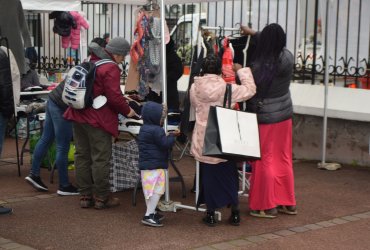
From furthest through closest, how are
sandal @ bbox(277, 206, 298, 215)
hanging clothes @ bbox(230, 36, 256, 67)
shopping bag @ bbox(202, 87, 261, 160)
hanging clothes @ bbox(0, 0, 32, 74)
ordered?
hanging clothes @ bbox(0, 0, 32, 74) → hanging clothes @ bbox(230, 36, 256, 67) → sandal @ bbox(277, 206, 298, 215) → shopping bag @ bbox(202, 87, 261, 160)

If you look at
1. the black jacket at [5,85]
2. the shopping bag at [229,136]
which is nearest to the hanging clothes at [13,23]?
the black jacket at [5,85]

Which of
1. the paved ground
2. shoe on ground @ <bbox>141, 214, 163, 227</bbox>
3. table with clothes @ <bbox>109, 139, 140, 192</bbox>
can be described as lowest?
the paved ground

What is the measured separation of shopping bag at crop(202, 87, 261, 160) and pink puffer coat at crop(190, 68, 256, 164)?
10 cm

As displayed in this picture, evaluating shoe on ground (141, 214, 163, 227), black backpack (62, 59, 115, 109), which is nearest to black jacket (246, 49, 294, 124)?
shoe on ground (141, 214, 163, 227)

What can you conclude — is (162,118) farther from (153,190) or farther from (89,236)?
(89,236)

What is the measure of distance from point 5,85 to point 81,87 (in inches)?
32.7

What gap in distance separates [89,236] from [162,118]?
133cm

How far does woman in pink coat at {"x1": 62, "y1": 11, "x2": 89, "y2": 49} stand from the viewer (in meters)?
12.5

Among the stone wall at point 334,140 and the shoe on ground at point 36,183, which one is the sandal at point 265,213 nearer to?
the shoe on ground at point 36,183

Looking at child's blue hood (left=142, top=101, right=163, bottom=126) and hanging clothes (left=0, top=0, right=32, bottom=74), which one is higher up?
hanging clothes (left=0, top=0, right=32, bottom=74)

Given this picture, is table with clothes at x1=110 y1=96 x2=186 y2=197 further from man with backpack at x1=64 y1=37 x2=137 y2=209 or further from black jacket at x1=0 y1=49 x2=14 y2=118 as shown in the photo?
black jacket at x1=0 y1=49 x2=14 y2=118

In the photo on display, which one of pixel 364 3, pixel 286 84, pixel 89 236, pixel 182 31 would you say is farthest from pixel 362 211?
pixel 182 31

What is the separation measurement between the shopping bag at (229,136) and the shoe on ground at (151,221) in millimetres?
859

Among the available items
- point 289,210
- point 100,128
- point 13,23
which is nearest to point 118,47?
point 100,128
